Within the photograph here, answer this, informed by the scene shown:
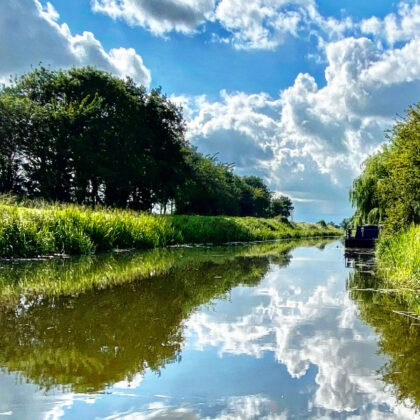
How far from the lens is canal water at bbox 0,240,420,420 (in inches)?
106

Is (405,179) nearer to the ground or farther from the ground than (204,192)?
nearer to the ground

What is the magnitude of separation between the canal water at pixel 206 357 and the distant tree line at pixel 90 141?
23017mm

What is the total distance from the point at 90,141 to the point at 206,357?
26.1 metres

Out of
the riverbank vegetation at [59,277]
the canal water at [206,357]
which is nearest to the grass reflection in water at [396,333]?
the canal water at [206,357]

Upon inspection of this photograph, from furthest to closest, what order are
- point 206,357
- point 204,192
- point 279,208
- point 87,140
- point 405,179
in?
point 279,208 < point 204,192 < point 87,140 < point 405,179 < point 206,357

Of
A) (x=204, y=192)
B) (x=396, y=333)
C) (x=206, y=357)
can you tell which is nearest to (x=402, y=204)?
(x=396, y=333)

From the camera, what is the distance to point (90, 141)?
27969 mm

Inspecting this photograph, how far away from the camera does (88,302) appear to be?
18.7 ft

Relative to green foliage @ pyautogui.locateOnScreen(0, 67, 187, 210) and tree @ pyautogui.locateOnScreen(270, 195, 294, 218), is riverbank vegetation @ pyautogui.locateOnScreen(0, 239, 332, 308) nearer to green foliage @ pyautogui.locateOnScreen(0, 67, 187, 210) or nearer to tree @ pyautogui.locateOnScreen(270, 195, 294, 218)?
green foliage @ pyautogui.locateOnScreen(0, 67, 187, 210)

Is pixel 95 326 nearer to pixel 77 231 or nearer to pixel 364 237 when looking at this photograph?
pixel 77 231

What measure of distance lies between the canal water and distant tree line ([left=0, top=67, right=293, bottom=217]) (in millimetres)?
23017

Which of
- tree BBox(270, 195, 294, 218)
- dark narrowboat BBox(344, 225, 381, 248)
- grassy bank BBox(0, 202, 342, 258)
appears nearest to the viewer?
grassy bank BBox(0, 202, 342, 258)

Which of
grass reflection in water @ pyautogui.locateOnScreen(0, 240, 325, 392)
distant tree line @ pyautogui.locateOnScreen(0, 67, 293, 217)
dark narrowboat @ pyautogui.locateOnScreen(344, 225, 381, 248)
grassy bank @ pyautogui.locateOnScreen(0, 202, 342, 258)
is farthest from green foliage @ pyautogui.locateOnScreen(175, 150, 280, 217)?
grass reflection in water @ pyautogui.locateOnScreen(0, 240, 325, 392)

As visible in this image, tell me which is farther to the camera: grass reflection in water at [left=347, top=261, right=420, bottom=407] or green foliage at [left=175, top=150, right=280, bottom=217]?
green foliage at [left=175, top=150, right=280, bottom=217]
